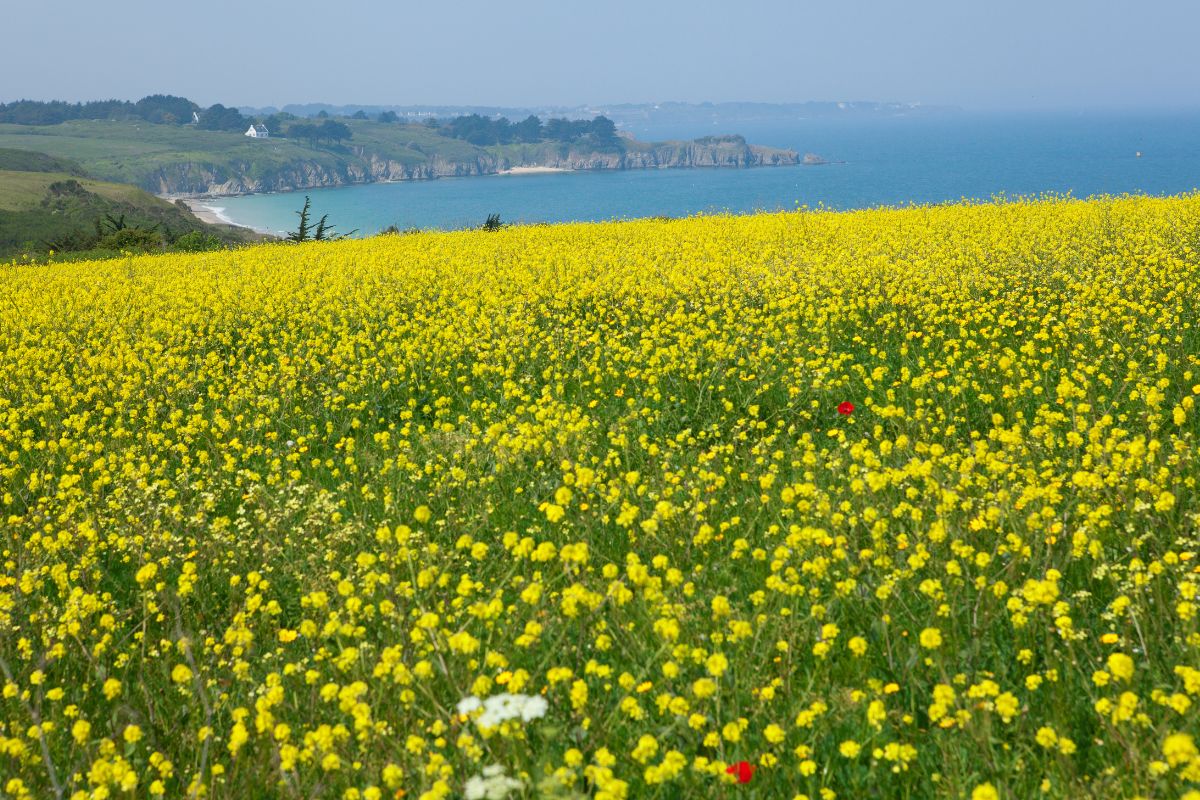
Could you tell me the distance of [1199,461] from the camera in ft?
16.8

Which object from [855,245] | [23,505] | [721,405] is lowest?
[23,505]

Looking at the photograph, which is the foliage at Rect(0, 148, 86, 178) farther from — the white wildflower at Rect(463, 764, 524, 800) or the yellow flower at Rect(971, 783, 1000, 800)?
the yellow flower at Rect(971, 783, 1000, 800)

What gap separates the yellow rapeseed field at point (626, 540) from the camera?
10.4ft

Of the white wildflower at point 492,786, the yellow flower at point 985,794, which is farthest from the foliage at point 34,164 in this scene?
the yellow flower at point 985,794

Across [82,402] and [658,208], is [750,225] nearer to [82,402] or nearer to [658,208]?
[82,402]

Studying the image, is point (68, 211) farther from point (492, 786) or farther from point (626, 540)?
point (492, 786)

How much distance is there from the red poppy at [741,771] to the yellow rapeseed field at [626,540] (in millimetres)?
111

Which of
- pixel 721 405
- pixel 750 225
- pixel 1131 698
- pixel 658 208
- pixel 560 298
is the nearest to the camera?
pixel 1131 698

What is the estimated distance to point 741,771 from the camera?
2873 mm

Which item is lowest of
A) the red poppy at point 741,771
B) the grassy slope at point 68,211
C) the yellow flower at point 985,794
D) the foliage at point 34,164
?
the red poppy at point 741,771

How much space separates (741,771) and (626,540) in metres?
2.41

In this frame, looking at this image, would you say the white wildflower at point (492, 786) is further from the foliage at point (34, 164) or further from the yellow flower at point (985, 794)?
the foliage at point (34, 164)

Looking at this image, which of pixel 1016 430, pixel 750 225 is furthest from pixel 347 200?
pixel 1016 430

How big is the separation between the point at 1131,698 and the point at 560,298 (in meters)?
10.1
